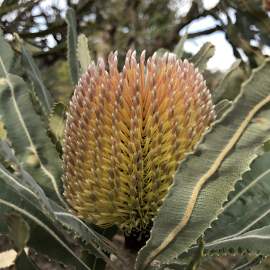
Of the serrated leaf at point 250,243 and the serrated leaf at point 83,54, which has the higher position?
the serrated leaf at point 83,54

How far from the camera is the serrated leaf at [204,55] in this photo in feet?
5.03

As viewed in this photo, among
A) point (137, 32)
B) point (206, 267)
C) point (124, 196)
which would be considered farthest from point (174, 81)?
point (137, 32)

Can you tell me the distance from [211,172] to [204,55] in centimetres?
69

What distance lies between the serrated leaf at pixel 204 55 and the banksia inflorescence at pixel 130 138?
17.4 inches

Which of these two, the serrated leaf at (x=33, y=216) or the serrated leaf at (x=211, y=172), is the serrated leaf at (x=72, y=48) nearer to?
the serrated leaf at (x=33, y=216)

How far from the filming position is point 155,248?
0.98 meters

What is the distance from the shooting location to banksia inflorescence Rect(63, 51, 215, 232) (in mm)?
1043

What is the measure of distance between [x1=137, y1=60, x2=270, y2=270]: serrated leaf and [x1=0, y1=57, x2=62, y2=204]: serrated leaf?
0.26 m

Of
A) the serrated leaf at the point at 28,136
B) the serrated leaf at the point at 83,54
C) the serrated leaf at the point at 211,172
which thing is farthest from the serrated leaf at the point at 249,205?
the serrated leaf at the point at 83,54

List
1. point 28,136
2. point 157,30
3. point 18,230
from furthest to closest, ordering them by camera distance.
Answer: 1. point 157,30
2. point 28,136
3. point 18,230

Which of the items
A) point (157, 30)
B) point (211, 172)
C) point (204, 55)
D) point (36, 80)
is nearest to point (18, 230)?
point (211, 172)

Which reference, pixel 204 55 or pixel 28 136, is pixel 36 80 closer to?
pixel 28 136

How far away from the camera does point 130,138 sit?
3.41 ft

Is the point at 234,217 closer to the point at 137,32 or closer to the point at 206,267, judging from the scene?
the point at 206,267
